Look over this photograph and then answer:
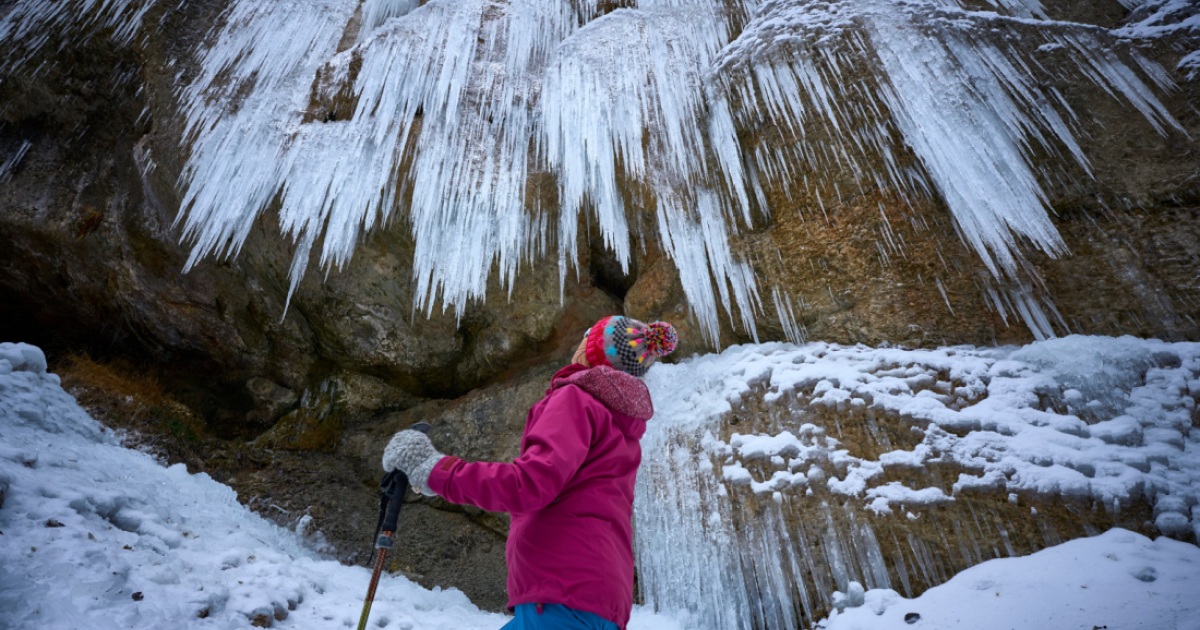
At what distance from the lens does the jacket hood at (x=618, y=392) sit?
168cm

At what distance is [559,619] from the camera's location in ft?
4.65

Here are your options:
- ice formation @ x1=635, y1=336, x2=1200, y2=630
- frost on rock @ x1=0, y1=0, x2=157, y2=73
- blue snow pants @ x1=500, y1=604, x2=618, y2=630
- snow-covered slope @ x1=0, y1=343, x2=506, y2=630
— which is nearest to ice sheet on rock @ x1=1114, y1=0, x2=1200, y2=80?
ice formation @ x1=635, y1=336, x2=1200, y2=630

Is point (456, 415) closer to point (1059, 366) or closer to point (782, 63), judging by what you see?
point (782, 63)

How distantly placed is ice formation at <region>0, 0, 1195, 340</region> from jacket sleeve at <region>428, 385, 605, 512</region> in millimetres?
3302

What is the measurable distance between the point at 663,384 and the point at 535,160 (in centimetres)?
265

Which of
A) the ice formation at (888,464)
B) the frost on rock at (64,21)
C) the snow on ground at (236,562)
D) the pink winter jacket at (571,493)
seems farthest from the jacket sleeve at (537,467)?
the frost on rock at (64,21)

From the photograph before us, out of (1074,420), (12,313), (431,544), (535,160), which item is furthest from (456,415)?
(12,313)

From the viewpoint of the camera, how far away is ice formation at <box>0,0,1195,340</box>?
12.0 feet

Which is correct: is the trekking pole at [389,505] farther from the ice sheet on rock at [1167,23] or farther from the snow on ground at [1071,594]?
the ice sheet on rock at [1167,23]

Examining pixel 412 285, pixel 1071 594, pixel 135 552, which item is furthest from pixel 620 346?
pixel 412 285

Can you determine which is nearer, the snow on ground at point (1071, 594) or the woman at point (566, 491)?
the woman at point (566, 491)

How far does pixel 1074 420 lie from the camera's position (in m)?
2.78

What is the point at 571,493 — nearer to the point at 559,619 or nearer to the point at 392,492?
the point at 559,619

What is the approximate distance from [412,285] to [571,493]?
15.6 ft
